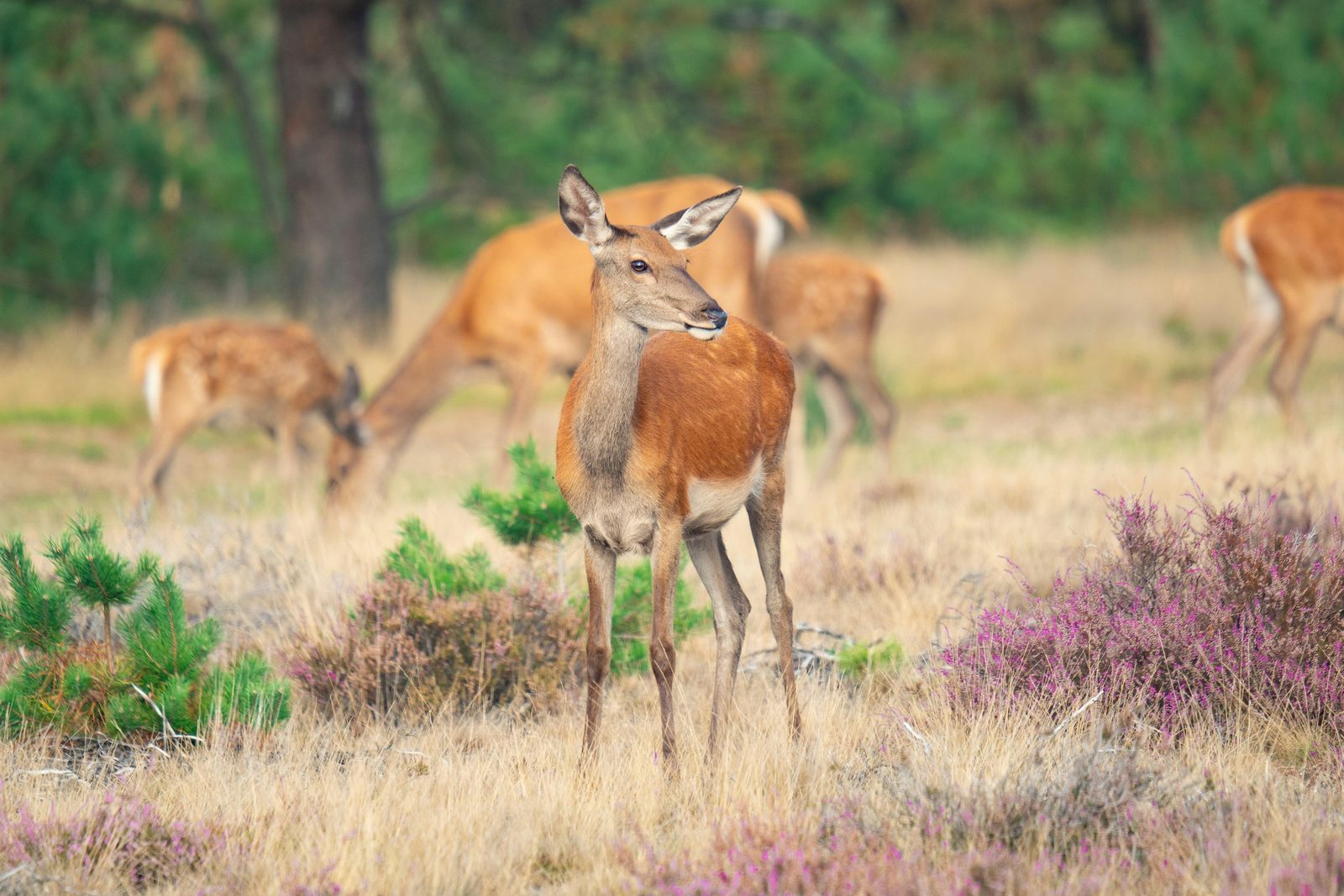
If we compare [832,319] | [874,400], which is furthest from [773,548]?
[832,319]

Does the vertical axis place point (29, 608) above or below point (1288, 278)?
below

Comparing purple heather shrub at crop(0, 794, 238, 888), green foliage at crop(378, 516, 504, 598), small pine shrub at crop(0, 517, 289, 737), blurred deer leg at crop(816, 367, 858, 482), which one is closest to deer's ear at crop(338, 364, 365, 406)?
blurred deer leg at crop(816, 367, 858, 482)

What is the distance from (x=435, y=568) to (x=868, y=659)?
5.79 feet

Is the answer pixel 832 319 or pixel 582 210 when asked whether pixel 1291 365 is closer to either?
pixel 832 319

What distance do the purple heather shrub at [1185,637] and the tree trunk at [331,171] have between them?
11.2 metres

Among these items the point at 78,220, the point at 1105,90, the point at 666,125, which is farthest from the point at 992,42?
the point at 78,220

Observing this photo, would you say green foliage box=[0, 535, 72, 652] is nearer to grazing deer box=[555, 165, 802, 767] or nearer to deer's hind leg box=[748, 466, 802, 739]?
grazing deer box=[555, 165, 802, 767]

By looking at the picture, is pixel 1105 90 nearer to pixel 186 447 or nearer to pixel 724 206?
pixel 186 447

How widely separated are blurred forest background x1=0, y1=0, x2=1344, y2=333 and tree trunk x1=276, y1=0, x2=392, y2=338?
25mm

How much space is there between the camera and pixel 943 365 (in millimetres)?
16500

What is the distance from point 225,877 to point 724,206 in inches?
104

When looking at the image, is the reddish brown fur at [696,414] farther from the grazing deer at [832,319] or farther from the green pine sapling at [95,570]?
the grazing deer at [832,319]

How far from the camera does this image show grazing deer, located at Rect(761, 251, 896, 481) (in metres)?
11.8

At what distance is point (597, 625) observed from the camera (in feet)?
16.7
